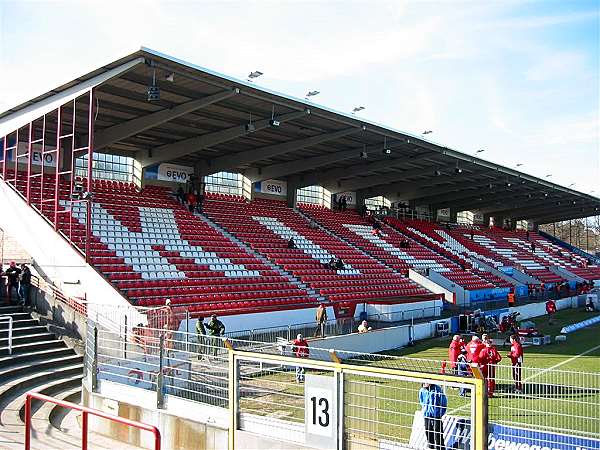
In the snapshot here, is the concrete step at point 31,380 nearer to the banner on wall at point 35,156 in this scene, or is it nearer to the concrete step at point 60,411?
the concrete step at point 60,411

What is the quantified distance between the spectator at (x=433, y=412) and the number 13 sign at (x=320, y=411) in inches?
45.6

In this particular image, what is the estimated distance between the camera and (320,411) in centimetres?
832

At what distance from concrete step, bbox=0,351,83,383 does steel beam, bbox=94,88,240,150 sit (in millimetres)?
10395

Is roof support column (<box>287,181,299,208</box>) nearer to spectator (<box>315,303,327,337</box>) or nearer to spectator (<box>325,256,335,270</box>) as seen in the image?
spectator (<box>325,256,335,270</box>)

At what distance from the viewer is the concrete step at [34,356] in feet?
48.0

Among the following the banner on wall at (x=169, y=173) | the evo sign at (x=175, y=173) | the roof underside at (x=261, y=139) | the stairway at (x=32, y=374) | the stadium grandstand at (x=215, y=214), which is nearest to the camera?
the stairway at (x=32, y=374)

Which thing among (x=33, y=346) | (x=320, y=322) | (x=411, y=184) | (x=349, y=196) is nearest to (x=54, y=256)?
(x=33, y=346)

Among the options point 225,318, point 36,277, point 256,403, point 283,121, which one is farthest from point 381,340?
point 256,403

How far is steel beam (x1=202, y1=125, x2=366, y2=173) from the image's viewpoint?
29.1 meters

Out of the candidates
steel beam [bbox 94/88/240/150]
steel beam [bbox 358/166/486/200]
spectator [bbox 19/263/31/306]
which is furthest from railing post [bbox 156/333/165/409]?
steel beam [bbox 358/166/486/200]

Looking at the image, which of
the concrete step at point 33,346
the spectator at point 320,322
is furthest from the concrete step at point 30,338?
the spectator at point 320,322

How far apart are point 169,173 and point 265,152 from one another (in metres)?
5.54

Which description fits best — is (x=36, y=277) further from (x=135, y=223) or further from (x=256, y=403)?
(x=256, y=403)

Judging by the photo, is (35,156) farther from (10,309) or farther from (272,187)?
(272,187)
